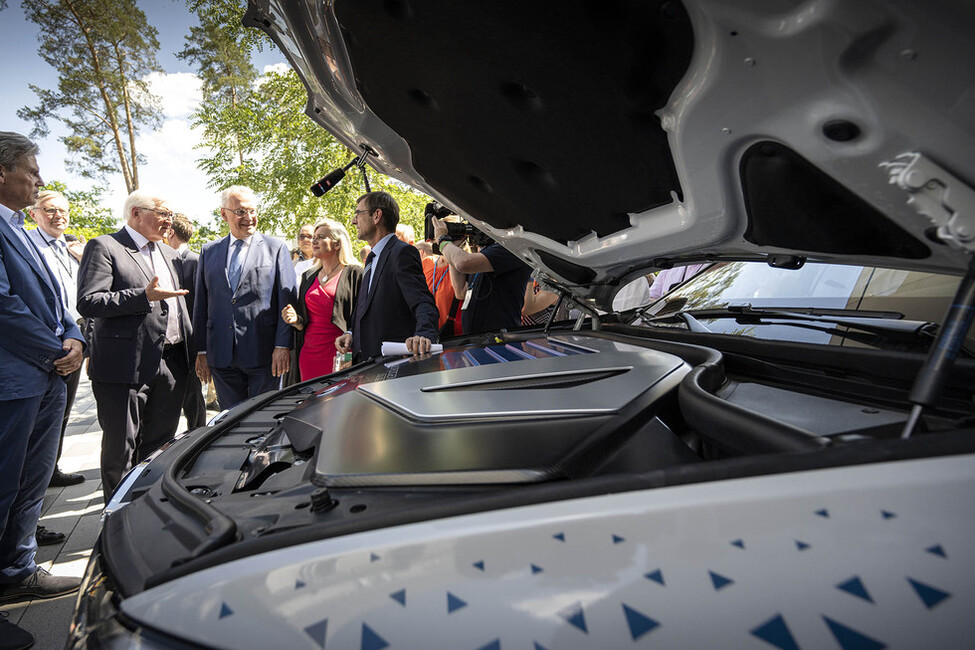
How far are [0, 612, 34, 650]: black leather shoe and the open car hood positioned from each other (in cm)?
213

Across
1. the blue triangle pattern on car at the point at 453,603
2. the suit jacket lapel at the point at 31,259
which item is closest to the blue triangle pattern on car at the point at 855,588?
the blue triangle pattern on car at the point at 453,603

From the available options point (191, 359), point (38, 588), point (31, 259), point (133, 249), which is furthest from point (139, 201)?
point (38, 588)

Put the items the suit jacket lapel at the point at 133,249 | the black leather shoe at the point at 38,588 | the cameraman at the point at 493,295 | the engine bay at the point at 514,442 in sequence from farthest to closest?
the cameraman at the point at 493,295 < the suit jacket lapel at the point at 133,249 < the black leather shoe at the point at 38,588 < the engine bay at the point at 514,442

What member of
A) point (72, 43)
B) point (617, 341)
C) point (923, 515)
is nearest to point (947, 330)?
point (923, 515)

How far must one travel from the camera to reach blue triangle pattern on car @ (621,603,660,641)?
0.52 metres

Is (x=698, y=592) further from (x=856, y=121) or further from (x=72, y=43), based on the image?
(x=72, y=43)

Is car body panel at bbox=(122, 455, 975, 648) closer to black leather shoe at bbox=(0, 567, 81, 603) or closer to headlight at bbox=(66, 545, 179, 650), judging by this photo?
headlight at bbox=(66, 545, 179, 650)

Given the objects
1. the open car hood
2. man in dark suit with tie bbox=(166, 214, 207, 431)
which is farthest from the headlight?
man in dark suit with tie bbox=(166, 214, 207, 431)

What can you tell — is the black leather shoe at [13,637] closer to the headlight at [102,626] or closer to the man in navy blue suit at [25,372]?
the man in navy blue suit at [25,372]

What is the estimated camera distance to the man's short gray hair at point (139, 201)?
2.85 metres

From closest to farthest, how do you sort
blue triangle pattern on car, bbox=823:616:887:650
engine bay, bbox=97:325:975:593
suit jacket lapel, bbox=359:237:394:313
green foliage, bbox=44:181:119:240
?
blue triangle pattern on car, bbox=823:616:887:650 → engine bay, bbox=97:325:975:593 → suit jacket lapel, bbox=359:237:394:313 → green foliage, bbox=44:181:119:240

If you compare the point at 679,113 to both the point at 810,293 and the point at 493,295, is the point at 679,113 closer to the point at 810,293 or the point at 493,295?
the point at 810,293

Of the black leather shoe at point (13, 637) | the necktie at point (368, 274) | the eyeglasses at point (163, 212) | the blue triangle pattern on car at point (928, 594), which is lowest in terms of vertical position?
the black leather shoe at point (13, 637)

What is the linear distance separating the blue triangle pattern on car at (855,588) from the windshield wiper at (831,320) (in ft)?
2.95
